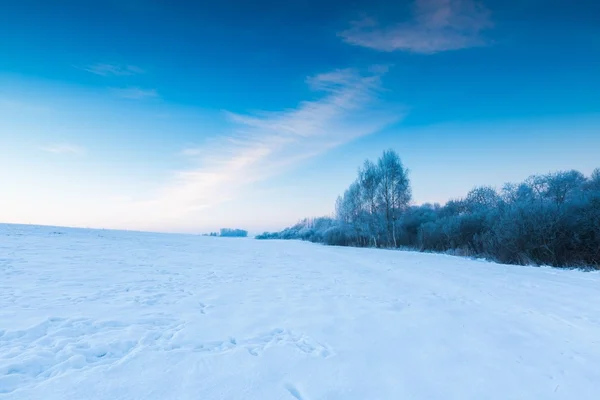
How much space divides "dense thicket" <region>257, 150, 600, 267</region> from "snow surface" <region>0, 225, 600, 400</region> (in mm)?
6912

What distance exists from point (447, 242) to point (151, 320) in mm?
22629

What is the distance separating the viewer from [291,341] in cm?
374

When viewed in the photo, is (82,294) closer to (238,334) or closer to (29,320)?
(29,320)

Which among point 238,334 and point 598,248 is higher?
point 598,248

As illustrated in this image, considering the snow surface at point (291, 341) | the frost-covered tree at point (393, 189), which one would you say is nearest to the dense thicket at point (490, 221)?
the frost-covered tree at point (393, 189)

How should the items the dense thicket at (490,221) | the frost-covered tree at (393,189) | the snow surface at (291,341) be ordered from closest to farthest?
the snow surface at (291,341) → the dense thicket at (490,221) → the frost-covered tree at (393,189)

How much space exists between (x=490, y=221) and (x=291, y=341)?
61.2 feet

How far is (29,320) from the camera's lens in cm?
403

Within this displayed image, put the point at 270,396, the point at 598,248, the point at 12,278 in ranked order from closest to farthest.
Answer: the point at 270,396
the point at 12,278
the point at 598,248

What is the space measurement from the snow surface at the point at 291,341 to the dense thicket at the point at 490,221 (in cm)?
691

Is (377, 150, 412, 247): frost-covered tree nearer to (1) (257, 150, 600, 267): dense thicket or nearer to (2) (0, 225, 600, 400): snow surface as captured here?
(1) (257, 150, 600, 267): dense thicket

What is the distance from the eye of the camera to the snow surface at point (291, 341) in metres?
2.66

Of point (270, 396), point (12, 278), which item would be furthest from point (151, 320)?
point (12, 278)

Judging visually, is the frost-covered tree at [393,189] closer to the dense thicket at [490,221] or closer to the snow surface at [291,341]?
the dense thicket at [490,221]
